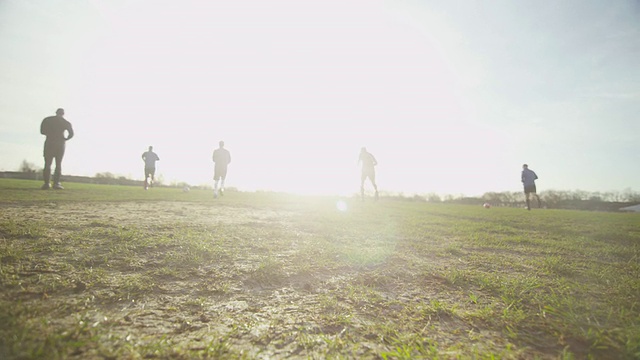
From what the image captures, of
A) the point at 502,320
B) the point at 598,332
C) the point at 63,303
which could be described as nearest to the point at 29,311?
the point at 63,303

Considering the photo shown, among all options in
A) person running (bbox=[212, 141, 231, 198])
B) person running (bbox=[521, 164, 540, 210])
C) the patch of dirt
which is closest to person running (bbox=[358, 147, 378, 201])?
person running (bbox=[212, 141, 231, 198])

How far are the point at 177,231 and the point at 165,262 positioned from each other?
5.28 feet

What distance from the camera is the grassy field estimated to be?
4.96ft

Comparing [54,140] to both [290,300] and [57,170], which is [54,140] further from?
[290,300]

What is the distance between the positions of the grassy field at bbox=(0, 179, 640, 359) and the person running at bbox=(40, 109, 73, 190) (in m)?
7.84

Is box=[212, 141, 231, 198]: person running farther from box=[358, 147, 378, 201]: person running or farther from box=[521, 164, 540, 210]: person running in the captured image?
box=[521, 164, 540, 210]: person running

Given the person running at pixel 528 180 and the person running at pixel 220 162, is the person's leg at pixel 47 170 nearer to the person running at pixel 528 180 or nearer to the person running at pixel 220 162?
the person running at pixel 220 162

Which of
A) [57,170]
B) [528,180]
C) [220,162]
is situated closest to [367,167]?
[220,162]

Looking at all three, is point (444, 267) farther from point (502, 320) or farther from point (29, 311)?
point (29, 311)

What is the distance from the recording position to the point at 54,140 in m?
9.63

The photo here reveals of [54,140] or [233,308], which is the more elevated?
[54,140]

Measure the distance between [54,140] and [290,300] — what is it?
1217cm

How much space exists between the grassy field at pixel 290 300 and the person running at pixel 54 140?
7.84 m

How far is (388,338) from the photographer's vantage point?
171cm
